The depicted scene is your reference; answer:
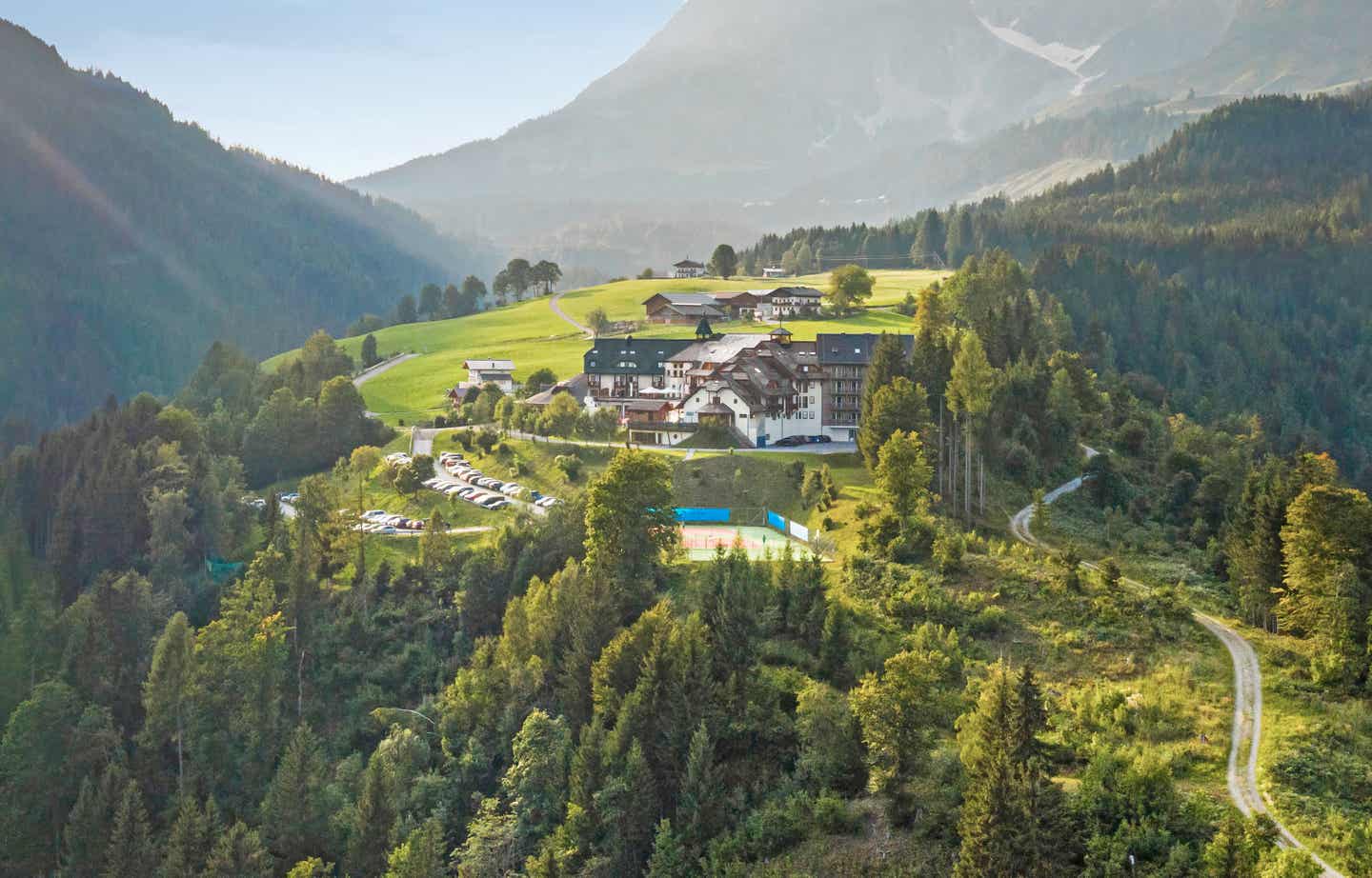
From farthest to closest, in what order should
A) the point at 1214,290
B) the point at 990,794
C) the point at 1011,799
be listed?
the point at 1214,290, the point at 990,794, the point at 1011,799

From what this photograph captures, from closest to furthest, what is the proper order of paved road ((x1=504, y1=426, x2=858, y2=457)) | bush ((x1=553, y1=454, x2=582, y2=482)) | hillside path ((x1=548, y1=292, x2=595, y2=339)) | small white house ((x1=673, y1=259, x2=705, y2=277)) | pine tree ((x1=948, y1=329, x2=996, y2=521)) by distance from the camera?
pine tree ((x1=948, y1=329, x2=996, y2=521)) → bush ((x1=553, y1=454, x2=582, y2=482)) → paved road ((x1=504, y1=426, x2=858, y2=457)) → hillside path ((x1=548, y1=292, x2=595, y2=339)) → small white house ((x1=673, y1=259, x2=705, y2=277))

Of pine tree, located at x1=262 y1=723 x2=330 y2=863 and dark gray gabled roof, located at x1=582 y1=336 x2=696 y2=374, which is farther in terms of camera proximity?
dark gray gabled roof, located at x1=582 y1=336 x2=696 y2=374

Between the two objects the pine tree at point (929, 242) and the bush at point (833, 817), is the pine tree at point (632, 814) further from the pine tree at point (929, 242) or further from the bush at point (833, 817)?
the pine tree at point (929, 242)

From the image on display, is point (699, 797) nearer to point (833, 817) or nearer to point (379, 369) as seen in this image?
point (833, 817)

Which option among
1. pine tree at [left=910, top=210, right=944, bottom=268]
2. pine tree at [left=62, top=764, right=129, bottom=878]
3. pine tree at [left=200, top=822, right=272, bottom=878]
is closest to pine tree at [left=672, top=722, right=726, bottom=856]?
pine tree at [left=200, top=822, right=272, bottom=878]

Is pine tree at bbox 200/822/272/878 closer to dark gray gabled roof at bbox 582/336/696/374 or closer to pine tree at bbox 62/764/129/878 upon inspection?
pine tree at bbox 62/764/129/878

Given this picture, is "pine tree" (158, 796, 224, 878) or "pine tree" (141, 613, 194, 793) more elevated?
"pine tree" (141, 613, 194, 793)

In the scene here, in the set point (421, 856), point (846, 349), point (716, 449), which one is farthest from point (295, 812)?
point (846, 349)
